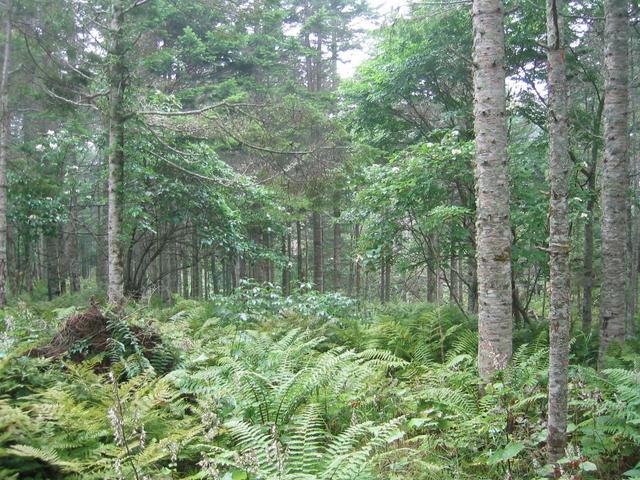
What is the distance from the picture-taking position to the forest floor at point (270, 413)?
2.73 meters

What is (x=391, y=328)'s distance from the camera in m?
7.26

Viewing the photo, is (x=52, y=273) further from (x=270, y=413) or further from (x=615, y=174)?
(x=615, y=174)

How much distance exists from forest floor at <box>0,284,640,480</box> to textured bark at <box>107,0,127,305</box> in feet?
9.16

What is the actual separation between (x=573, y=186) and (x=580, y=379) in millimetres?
3714

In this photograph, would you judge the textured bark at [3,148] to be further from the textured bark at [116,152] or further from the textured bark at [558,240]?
the textured bark at [558,240]

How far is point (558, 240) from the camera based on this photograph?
8.91ft

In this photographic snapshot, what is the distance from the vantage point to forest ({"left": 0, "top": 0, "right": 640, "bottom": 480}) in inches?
115

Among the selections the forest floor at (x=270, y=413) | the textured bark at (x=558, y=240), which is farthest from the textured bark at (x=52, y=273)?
the textured bark at (x=558, y=240)

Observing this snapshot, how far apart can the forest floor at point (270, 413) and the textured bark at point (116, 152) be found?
2.79m

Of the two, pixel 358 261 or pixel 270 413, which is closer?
pixel 270 413

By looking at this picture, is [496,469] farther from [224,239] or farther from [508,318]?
[224,239]

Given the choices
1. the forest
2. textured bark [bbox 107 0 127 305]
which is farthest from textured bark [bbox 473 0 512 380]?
textured bark [bbox 107 0 127 305]

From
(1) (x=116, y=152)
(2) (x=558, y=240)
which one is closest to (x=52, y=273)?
(1) (x=116, y=152)

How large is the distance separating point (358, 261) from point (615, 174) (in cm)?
475
